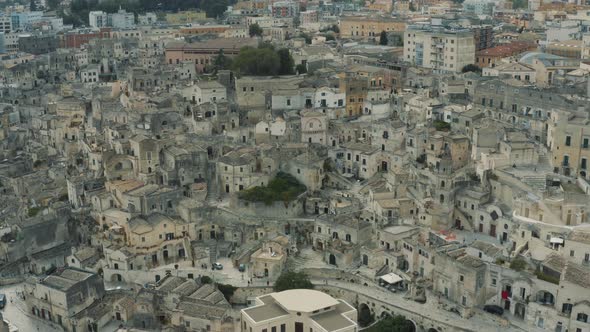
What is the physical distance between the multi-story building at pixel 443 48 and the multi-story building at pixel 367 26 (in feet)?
69.6

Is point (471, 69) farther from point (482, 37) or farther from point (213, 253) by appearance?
point (213, 253)

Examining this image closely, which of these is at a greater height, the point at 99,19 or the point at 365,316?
the point at 99,19

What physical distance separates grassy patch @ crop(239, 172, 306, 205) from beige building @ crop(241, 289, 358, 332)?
11.1 meters

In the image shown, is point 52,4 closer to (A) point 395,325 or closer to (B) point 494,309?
(A) point 395,325

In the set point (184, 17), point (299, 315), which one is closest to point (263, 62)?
point (299, 315)

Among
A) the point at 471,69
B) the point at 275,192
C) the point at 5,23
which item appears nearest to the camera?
the point at 275,192

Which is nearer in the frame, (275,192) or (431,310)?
(431,310)

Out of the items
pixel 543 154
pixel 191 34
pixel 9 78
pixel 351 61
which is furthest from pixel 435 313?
pixel 191 34

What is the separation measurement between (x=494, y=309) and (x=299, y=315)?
29.6 feet

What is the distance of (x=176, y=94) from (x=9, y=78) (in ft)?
82.6

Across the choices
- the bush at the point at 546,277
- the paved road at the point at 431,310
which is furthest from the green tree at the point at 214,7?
the bush at the point at 546,277

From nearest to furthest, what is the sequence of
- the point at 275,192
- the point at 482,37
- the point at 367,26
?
the point at 275,192 < the point at 482,37 < the point at 367,26

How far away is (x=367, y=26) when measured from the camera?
93.4 m

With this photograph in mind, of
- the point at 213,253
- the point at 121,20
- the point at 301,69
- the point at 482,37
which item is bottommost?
the point at 213,253
